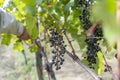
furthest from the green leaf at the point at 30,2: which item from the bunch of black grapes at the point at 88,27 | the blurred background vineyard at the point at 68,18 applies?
the bunch of black grapes at the point at 88,27

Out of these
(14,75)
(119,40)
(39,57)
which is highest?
(14,75)

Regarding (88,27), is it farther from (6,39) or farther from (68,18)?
(6,39)

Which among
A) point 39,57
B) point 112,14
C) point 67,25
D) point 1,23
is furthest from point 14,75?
point 112,14

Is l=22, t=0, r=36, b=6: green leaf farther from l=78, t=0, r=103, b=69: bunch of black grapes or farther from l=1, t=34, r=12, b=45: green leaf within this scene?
l=1, t=34, r=12, b=45: green leaf

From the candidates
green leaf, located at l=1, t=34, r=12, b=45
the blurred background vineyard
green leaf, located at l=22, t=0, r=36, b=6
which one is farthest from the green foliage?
green leaf, located at l=1, t=34, r=12, b=45

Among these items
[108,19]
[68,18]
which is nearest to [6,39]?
[68,18]

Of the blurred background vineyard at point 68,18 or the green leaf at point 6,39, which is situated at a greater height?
the green leaf at point 6,39

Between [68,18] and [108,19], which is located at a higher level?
[68,18]

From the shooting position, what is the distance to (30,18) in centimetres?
86

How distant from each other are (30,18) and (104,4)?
0.76m

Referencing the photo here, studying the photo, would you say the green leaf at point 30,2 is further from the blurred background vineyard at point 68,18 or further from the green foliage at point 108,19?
the green foliage at point 108,19

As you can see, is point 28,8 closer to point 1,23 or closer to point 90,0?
point 90,0

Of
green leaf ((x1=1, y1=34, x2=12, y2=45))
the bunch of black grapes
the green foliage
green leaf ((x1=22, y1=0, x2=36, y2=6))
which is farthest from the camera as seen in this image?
green leaf ((x1=1, y1=34, x2=12, y2=45))

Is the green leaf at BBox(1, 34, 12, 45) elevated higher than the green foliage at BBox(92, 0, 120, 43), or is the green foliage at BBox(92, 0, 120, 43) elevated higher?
the green leaf at BBox(1, 34, 12, 45)
